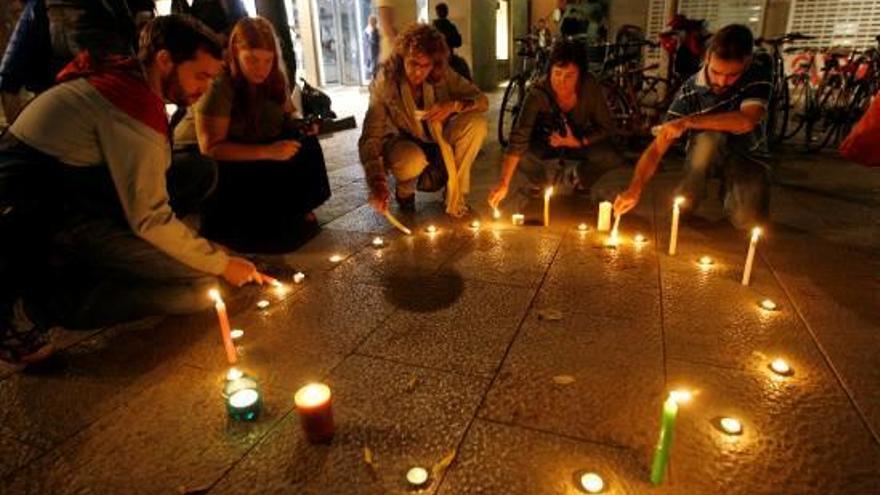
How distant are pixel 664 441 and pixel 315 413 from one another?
99 centimetres

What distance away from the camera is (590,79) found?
397 cm

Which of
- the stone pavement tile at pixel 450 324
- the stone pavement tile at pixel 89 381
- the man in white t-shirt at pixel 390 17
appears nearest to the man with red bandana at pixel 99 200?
the stone pavement tile at pixel 89 381

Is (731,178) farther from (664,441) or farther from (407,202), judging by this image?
(664,441)

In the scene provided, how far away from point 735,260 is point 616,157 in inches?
54.4

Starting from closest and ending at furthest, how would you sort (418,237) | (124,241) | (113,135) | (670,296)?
(113,135) < (124,241) < (670,296) < (418,237)

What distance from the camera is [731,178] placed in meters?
3.62

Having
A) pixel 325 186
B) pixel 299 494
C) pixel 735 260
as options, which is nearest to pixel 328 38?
pixel 325 186

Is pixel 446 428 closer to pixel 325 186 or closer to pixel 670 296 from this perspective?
pixel 670 296

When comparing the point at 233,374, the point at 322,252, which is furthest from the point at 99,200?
the point at 322,252

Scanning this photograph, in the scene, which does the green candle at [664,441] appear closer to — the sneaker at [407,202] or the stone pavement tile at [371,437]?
the stone pavement tile at [371,437]

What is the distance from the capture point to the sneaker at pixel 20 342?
2146 millimetres

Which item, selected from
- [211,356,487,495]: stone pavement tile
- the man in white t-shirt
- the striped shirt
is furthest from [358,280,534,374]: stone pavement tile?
the man in white t-shirt

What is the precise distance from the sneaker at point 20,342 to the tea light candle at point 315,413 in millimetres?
1260

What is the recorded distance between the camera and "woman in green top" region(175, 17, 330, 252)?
3219mm
